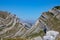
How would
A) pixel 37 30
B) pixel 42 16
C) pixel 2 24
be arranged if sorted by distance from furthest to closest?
pixel 2 24
pixel 42 16
pixel 37 30

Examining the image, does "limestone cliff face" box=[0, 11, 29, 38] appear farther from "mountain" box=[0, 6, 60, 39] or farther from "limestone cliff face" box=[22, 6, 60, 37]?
"limestone cliff face" box=[22, 6, 60, 37]

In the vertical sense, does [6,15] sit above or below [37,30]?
above

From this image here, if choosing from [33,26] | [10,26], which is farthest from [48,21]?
[10,26]

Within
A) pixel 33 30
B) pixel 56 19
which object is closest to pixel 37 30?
pixel 33 30

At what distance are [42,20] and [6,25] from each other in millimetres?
24900

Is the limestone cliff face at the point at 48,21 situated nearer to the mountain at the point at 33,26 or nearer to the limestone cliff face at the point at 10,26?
the mountain at the point at 33,26

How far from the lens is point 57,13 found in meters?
165

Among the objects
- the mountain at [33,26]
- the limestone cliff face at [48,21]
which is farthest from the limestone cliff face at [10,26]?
the limestone cliff face at [48,21]

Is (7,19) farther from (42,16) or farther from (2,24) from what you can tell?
(42,16)

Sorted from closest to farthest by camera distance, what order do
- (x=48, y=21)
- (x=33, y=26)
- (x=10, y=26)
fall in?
1. (x=48, y=21)
2. (x=33, y=26)
3. (x=10, y=26)

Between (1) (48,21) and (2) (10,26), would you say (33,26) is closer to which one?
(1) (48,21)

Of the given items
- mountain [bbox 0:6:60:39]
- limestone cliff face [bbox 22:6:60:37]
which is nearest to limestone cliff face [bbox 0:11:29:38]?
mountain [bbox 0:6:60:39]

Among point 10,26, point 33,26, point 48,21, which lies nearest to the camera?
point 48,21

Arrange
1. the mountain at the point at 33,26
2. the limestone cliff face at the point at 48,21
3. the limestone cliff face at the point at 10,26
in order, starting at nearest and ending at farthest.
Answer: the mountain at the point at 33,26 < the limestone cliff face at the point at 48,21 < the limestone cliff face at the point at 10,26
